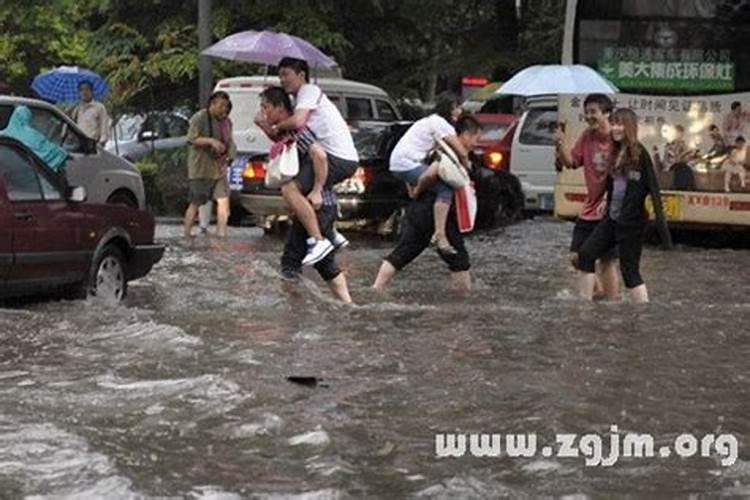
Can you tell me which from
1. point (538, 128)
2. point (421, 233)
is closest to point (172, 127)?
point (538, 128)

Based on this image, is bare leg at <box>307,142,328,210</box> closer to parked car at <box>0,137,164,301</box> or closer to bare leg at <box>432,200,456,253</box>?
bare leg at <box>432,200,456,253</box>

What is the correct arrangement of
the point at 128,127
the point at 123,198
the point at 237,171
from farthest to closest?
the point at 128,127 < the point at 237,171 < the point at 123,198

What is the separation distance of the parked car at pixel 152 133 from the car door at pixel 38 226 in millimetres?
15166

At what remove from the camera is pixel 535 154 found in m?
21.8

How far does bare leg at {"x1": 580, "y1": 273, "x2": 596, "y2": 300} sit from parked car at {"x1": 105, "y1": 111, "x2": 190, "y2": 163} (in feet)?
51.3

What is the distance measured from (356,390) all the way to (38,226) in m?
3.86

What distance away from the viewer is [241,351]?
9219mm

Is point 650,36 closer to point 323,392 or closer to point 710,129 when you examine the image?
point 710,129

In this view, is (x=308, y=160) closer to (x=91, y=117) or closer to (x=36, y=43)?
(x=91, y=117)

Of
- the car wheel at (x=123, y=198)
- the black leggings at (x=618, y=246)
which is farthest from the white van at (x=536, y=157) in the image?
the black leggings at (x=618, y=246)

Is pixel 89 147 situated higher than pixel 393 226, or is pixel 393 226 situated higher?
pixel 89 147

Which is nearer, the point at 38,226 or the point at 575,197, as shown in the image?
the point at 38,226

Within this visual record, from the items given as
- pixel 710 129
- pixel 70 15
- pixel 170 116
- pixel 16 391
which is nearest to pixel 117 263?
pixel 16 391

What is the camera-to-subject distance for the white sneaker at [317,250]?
10816 millimetres
